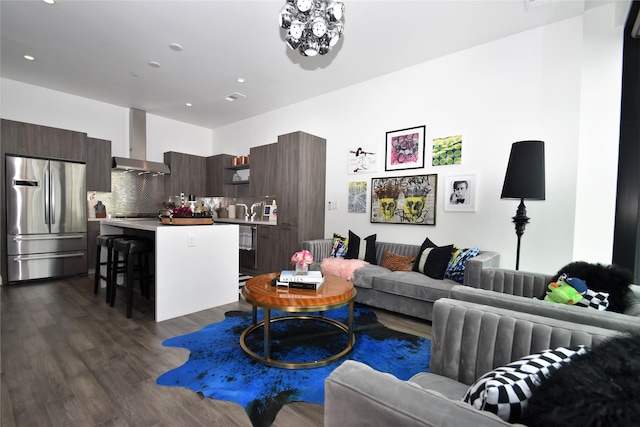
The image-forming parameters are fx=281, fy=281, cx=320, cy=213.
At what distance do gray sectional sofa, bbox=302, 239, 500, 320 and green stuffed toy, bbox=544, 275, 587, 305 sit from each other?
3.23 ft

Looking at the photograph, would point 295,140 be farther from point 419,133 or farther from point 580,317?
point 580,317

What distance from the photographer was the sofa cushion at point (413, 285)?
278 cm

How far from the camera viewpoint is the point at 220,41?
10.9ft

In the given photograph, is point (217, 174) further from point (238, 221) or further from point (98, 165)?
point (98, 165)

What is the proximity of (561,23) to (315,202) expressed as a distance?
140 inches

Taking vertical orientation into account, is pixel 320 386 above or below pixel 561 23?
below

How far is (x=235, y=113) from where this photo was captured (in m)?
5.82

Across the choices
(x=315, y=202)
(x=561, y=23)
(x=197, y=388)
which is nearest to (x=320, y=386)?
(x=197, y=388)

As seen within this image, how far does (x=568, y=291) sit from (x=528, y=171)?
1.32 m

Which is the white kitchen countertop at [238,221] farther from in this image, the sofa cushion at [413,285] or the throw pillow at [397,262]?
the sofa cushion at [413,285]

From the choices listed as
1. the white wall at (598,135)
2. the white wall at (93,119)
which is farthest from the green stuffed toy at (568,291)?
the white wall at (93,119)

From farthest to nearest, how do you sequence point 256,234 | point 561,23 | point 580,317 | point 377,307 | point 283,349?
point 256,234 → point 377,307 → point 561,23 → point 283,349 → point 580,317

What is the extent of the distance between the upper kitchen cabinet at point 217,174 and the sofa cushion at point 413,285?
4337 millimetres

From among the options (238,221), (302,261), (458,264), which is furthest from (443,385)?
(238,221)
